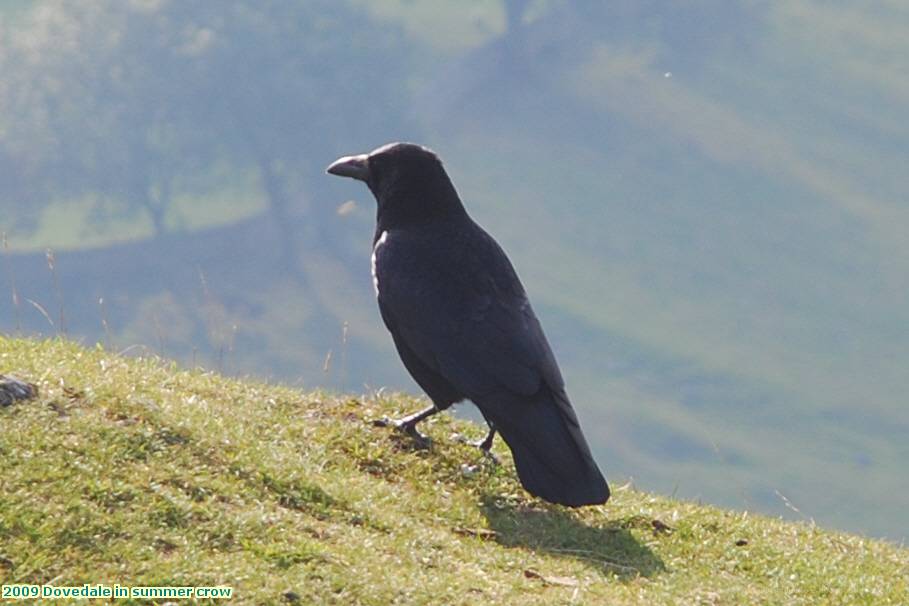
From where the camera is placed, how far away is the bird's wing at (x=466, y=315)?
811 centimetres

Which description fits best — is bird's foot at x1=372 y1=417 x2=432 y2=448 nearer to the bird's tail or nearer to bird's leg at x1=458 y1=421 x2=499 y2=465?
bird's leg at x1=458 y1=421 x2=499 y2=465

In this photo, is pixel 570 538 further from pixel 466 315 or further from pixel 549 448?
pixel 466 315

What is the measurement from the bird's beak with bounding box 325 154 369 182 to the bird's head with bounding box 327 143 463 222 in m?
0.08

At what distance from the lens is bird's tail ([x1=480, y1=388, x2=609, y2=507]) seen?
7660 mm

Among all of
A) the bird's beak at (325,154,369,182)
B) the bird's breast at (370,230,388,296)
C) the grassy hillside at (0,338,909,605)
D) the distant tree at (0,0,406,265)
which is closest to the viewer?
the grassy hillside at (0,338,909,605)

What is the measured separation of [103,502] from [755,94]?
106794 mm

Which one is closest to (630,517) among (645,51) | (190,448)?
(190,448)

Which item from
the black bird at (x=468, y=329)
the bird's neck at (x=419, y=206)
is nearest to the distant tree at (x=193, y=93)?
the bird's neck at (x=419, y=206)

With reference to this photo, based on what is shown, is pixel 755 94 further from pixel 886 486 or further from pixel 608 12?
pixel 886 486

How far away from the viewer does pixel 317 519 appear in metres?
6.96

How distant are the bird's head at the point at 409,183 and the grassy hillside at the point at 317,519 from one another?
4.29 feet

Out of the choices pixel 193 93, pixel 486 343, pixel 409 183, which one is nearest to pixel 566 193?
pixel 193 93

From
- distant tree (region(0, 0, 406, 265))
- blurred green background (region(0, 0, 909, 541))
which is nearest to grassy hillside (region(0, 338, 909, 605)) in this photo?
blurred green background (region(0, 0, 909, 541))

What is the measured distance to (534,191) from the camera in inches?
3666
